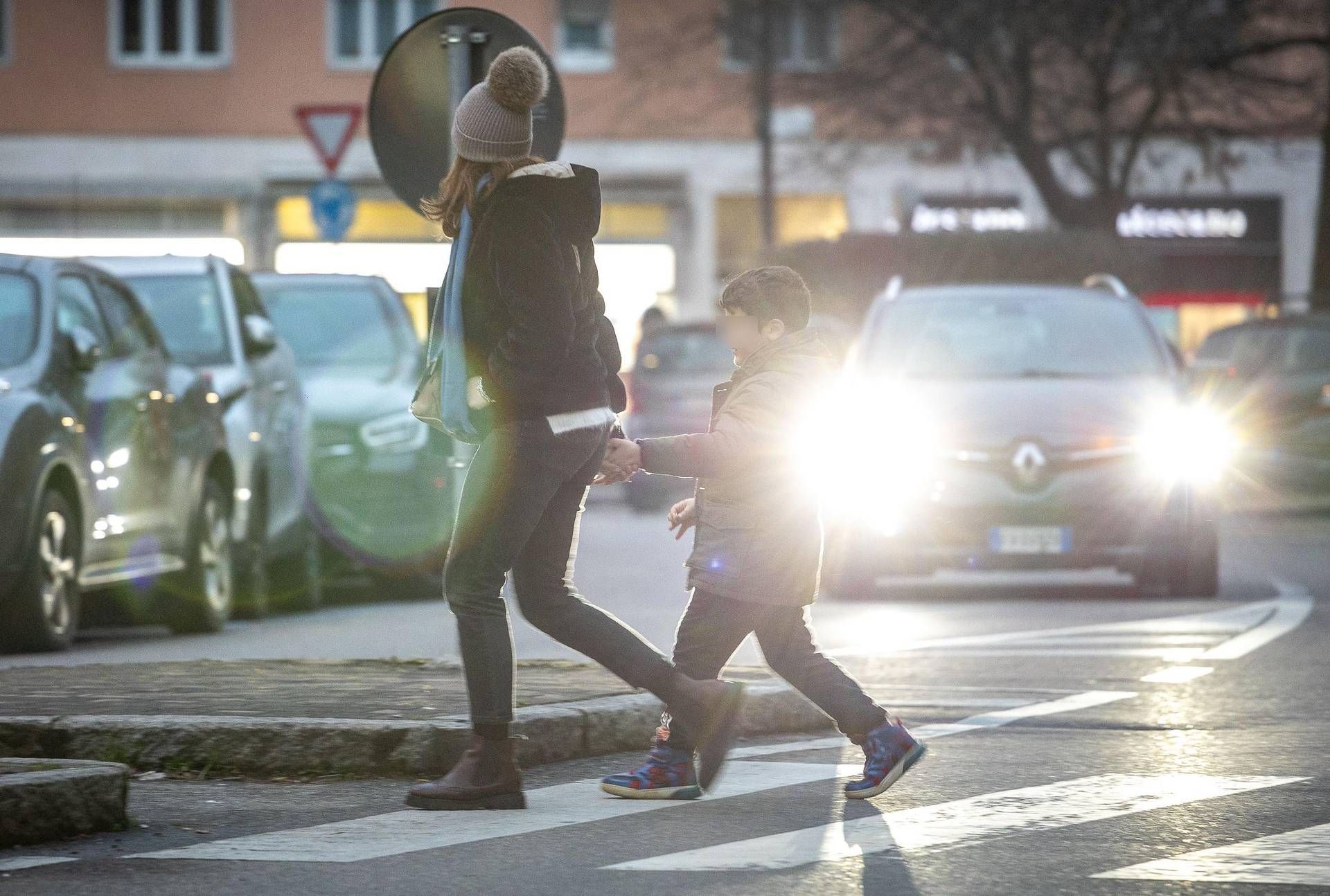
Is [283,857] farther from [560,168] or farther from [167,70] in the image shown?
[167,70]

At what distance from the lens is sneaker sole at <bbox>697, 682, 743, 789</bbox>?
6520 mm

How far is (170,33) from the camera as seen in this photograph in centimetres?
4088

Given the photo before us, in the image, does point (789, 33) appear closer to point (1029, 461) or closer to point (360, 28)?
point (360, 28)

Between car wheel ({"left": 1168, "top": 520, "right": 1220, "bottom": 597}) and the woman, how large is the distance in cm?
733

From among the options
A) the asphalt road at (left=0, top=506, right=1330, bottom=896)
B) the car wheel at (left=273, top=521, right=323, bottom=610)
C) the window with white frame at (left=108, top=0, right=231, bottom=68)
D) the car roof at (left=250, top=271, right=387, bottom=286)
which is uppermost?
the window with white frame at (left=108, top=0, right=231, bottom=68)

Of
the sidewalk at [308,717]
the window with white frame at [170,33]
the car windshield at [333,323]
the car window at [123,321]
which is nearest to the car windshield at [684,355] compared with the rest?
the car windshield at [333,323]

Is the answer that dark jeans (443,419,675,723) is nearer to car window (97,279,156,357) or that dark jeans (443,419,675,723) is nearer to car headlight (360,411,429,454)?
car window (97,279,156,357)

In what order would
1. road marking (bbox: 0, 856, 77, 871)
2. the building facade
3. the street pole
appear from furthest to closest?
the building facade, the street pole, road marking (bbox: 0, 856, 77, 871)

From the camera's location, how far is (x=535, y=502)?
639 centimetres

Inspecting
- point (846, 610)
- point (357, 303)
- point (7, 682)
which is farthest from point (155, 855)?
point (357, 303)

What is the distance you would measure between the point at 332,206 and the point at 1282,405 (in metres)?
7.80

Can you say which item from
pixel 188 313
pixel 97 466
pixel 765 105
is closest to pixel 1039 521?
pixel 188 313

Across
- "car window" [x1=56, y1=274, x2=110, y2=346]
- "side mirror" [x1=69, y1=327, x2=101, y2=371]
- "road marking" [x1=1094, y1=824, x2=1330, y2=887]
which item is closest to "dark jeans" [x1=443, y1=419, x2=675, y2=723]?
"road marking" [x1=1094, y1=824, x2=1330, y2=887]

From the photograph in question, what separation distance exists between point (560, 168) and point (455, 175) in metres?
0.27
